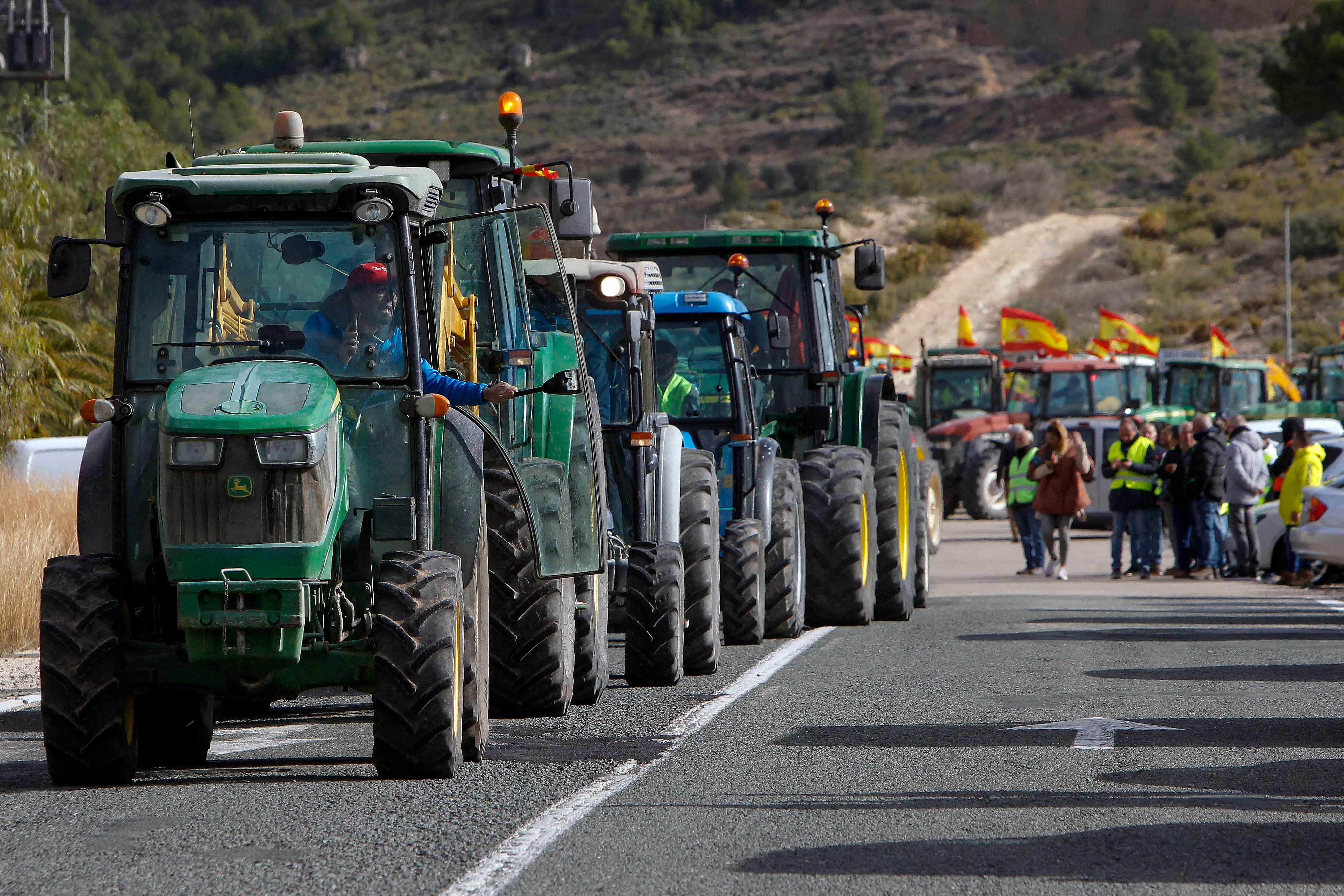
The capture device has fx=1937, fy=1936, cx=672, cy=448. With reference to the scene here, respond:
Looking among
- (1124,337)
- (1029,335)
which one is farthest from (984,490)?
(1124,337)

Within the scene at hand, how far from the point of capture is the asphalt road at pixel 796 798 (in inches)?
245

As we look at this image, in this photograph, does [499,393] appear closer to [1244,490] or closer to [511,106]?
[511,106]

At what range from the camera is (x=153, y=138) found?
33469 mm

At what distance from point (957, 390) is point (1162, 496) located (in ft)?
52.5

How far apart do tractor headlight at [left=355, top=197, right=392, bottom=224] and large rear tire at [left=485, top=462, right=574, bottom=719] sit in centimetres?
171

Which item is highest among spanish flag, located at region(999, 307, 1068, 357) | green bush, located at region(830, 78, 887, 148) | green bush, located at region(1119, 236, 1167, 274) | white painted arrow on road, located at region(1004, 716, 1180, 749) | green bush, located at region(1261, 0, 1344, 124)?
green bush, located at region(830, 78, 887, 148)

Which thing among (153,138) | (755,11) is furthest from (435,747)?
(755,11)

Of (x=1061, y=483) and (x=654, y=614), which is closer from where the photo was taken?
(x=654, y=614)

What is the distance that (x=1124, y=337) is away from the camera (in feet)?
150

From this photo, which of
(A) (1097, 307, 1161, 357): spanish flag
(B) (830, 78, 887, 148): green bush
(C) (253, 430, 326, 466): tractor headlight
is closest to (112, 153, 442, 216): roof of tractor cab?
(C) (253, 430, 326, 466): tractor headlight

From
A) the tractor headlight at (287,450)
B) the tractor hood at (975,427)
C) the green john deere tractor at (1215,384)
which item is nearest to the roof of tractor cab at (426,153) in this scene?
the tractor headlight at (287,450)

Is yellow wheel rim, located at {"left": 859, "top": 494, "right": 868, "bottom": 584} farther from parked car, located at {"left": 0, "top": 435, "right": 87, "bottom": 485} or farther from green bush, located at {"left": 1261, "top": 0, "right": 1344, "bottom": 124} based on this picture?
green bush, located at {"left": 1261, "top": 0, "right": 1344, "bottom": 124}

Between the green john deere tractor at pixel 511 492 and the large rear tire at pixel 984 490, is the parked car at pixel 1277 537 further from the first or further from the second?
the green john deere tractor at pixel 511 492

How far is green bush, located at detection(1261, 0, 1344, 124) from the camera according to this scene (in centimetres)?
Answer: 7519
